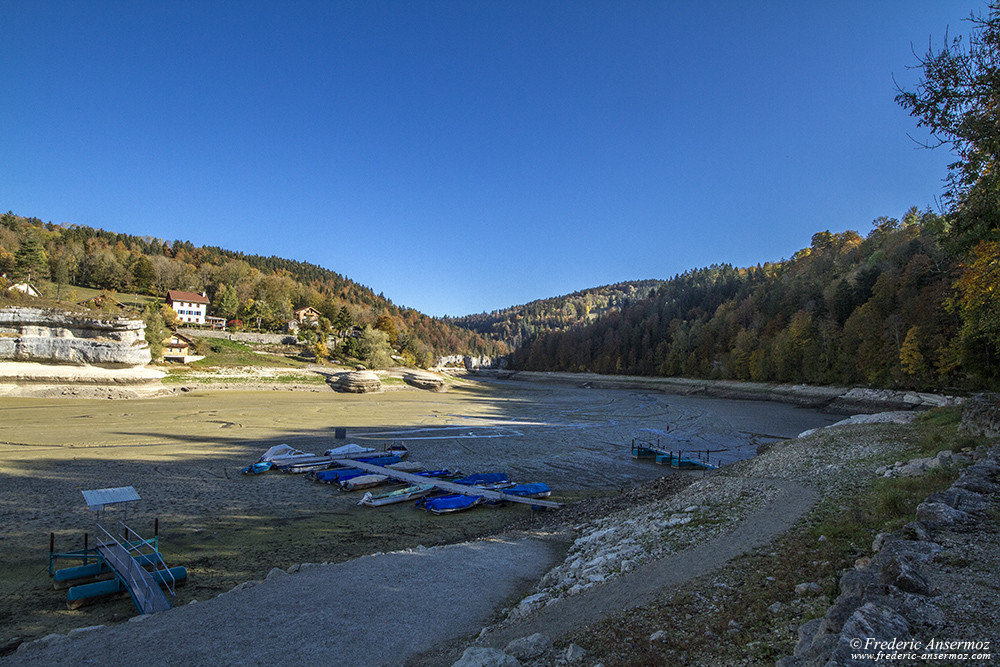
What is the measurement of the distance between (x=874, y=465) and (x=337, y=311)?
109 meters

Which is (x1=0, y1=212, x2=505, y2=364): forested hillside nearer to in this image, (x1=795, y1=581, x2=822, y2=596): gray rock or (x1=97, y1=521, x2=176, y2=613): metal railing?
(x1=97, y1=521, x2=176, y2=613): metal railing

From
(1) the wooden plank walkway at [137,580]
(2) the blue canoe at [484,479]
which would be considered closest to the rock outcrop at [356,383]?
(2) the blue canoe at [484,479]

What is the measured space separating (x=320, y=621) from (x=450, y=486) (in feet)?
37.9

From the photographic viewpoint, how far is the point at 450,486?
19.4 m

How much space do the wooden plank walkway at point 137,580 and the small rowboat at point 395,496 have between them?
25.4 feet

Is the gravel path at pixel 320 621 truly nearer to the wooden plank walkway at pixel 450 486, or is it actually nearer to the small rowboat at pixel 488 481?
the wooden plank walkway at pixel 450 486

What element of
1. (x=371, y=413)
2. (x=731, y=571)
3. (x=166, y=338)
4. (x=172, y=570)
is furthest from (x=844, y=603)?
(x=166, y=338)

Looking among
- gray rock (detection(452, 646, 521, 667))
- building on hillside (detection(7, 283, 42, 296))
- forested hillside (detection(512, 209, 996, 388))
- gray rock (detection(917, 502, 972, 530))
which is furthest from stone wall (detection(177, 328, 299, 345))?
forested hillside (detection(512, 209, 996, 388))

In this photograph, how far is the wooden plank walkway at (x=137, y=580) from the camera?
9.07m

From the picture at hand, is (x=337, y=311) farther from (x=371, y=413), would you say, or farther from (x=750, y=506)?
(x=750, y=506)

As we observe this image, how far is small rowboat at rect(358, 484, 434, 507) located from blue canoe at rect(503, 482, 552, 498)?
11.6ft

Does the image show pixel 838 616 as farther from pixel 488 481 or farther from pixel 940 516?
pixel 488 481

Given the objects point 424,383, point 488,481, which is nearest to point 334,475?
point 488,481

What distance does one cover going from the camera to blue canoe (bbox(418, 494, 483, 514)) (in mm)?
16719
